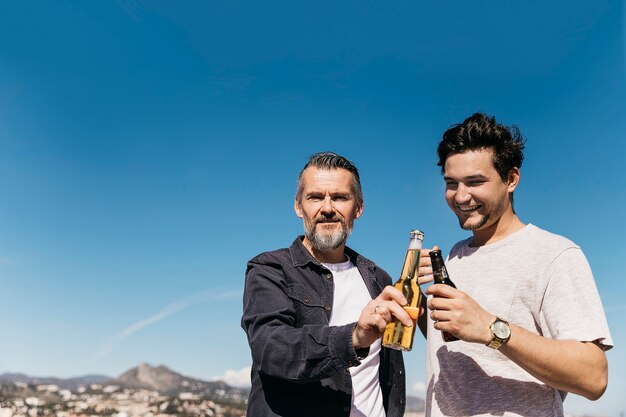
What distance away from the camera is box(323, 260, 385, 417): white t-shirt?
12.7 feet

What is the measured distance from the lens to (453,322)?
8.64 feet

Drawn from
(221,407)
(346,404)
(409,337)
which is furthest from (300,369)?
(221,407)

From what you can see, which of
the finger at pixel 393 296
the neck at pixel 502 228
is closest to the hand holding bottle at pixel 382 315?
the finger at pixel 393 296

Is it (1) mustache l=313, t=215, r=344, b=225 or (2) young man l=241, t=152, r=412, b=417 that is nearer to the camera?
(2) young man l=241, t=152, r=412, b=417

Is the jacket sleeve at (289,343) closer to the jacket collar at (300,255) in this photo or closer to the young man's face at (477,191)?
the jacket collar at (300,255)

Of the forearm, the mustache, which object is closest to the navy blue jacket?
the mustache

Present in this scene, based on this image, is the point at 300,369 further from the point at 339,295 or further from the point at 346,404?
the point at 339,295

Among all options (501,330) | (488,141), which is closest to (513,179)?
(488,141)

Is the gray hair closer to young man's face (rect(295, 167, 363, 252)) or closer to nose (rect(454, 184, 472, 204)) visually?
young man's face (rect(295, 167, 363, 252))

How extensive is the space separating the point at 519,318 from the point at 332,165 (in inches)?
69.9

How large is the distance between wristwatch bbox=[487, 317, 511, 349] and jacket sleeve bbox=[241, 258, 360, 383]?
68cm

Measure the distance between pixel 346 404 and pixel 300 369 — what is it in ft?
2.78

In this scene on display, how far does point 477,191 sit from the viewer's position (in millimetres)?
→ 3424

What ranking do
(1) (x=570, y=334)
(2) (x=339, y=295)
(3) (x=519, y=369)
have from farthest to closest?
(2) (x=339, y=295) → (3) (x=519, y=369) → (1) (x=570, y=334)
